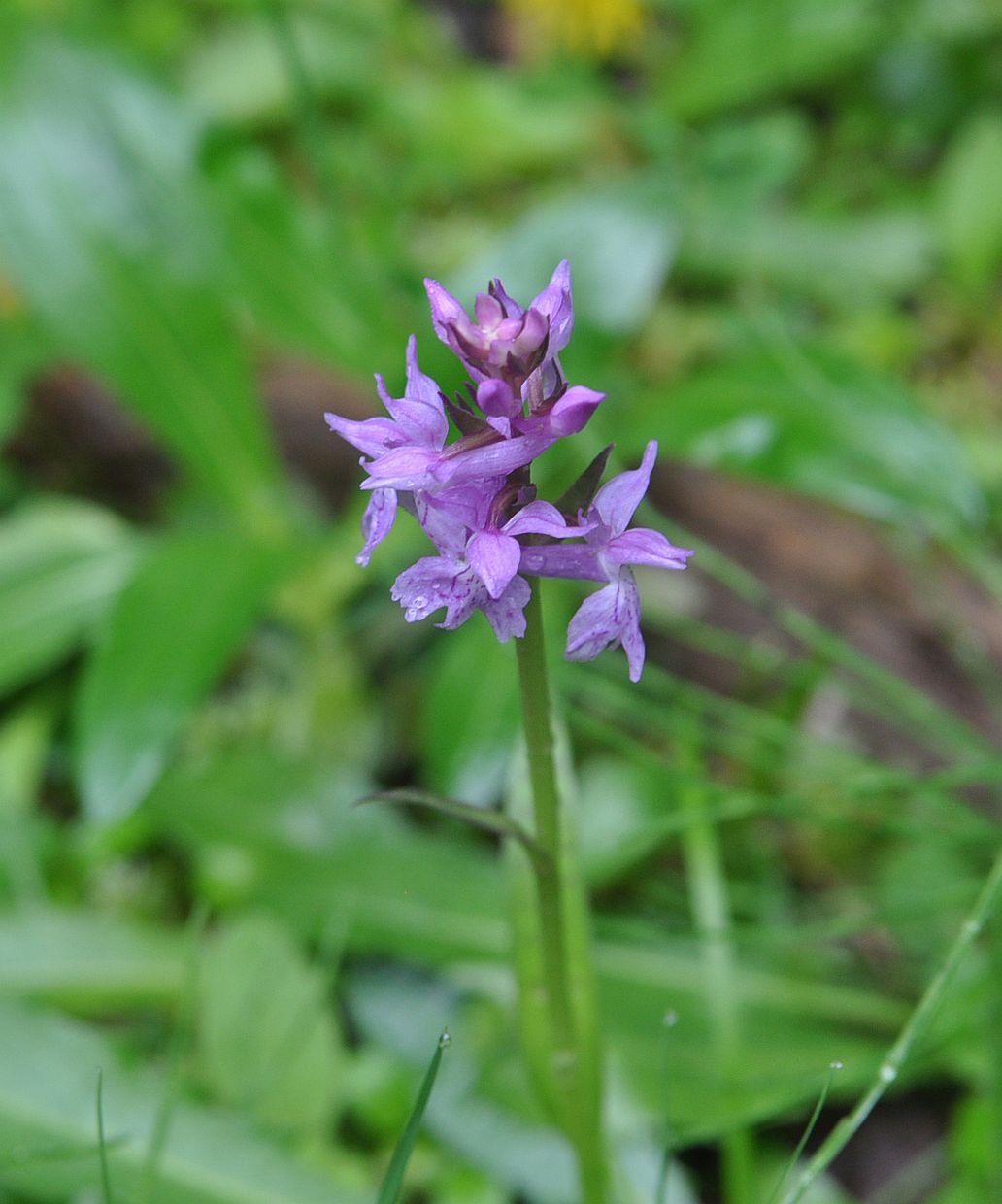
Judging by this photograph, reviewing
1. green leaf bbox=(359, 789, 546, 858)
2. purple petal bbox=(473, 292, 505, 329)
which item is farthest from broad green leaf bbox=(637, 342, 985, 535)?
purple petal bbox=(473, 292, 505, 329)

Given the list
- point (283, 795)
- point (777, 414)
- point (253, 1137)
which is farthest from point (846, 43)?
point (253, 1137)

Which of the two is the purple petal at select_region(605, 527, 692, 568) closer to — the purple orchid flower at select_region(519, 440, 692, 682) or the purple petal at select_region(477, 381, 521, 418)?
the purple orchid flower at select_region(519, 440, 692, 682)

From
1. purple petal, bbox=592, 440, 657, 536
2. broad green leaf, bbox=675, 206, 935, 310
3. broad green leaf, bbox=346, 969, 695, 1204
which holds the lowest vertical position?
broad green leaf, bbox=346, 969, 695, 1204

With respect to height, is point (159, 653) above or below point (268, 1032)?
above

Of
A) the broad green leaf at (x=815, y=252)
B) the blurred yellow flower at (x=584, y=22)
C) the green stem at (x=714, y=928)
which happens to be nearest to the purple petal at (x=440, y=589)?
the green stem at (x=714, y=928)

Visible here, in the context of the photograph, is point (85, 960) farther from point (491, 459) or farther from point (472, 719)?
point (491, 459)

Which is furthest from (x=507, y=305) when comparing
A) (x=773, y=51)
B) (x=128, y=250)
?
(x=773, y=51)
